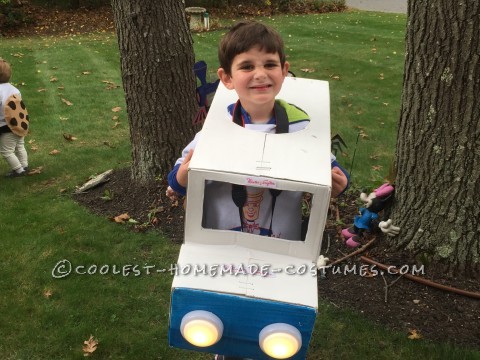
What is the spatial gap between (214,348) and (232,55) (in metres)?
1.14

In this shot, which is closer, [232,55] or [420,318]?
[232,55]

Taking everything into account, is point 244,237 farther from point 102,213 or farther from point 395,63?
point 395,63

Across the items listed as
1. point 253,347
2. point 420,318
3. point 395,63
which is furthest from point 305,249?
point 395,63

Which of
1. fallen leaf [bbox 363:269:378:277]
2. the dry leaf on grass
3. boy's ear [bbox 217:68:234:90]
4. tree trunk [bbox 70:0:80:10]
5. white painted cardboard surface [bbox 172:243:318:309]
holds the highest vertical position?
boy's ear [bbox 217:68:234:90]

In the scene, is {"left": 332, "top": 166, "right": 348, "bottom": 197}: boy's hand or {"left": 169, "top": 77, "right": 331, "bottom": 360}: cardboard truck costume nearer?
{"left": 169, "top": 77, "right": 331, "bottom": 360}: cardboard truck costume

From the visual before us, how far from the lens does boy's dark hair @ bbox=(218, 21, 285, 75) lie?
1.95m

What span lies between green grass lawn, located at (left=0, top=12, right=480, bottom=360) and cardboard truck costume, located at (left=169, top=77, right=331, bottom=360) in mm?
1176

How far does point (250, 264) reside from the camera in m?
1.83

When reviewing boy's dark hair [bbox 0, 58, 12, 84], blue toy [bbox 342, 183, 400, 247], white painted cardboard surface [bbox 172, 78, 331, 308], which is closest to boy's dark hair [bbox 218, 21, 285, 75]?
white painted cardboard surface [bbox 172, 78, 331, 308]

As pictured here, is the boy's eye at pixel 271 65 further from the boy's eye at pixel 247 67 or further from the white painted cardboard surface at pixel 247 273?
the white painted cardboard surface at pixel 247 273

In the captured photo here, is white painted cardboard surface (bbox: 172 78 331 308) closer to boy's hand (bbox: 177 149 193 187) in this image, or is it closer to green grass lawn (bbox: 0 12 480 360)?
boy's hand (bbox: 177 149 193 187)

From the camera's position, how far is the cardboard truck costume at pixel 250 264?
1.69 meters

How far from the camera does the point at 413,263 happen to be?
3119mm

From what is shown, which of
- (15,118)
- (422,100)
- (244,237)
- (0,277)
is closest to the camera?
(244,237)
